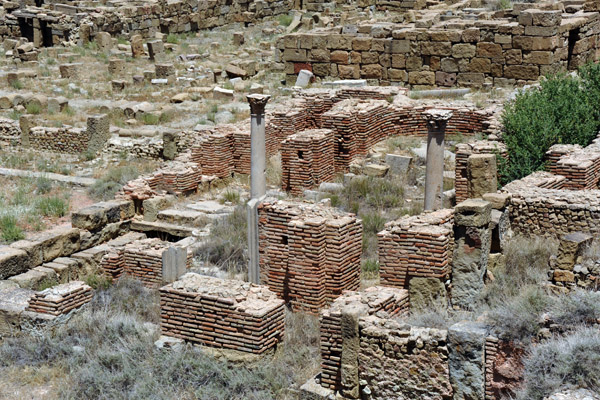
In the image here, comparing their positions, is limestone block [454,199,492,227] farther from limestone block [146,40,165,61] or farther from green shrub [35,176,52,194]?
limestone block [146,40,165,61]

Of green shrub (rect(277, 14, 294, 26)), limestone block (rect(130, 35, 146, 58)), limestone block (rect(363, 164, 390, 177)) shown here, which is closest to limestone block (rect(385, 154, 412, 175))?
limestone block (rect(363, 164, 390, 177))

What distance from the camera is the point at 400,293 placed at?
1131 cm

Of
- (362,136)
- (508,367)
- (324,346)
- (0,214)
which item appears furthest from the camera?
(362,136)

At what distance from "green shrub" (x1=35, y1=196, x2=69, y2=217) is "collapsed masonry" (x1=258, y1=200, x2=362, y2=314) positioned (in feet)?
15.6

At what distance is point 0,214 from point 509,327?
9708 millimetres

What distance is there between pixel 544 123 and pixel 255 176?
20.0ft

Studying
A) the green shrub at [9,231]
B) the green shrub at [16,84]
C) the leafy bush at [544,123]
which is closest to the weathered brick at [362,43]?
the leafy bush at [544,123]

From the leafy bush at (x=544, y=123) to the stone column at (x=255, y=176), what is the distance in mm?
4967

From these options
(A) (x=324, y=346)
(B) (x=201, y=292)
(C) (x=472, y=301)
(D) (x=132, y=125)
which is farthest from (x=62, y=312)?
(D) (x=132, y=125)

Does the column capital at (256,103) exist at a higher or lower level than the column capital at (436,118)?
higher

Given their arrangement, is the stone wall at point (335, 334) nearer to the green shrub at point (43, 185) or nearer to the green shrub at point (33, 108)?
the green shrub at point (43, 185)

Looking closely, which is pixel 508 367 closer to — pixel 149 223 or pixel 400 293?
pixel 400 293

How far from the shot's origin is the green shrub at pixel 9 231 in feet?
48.8

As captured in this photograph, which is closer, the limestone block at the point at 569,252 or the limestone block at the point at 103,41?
the limestone block at the point at 569,252
